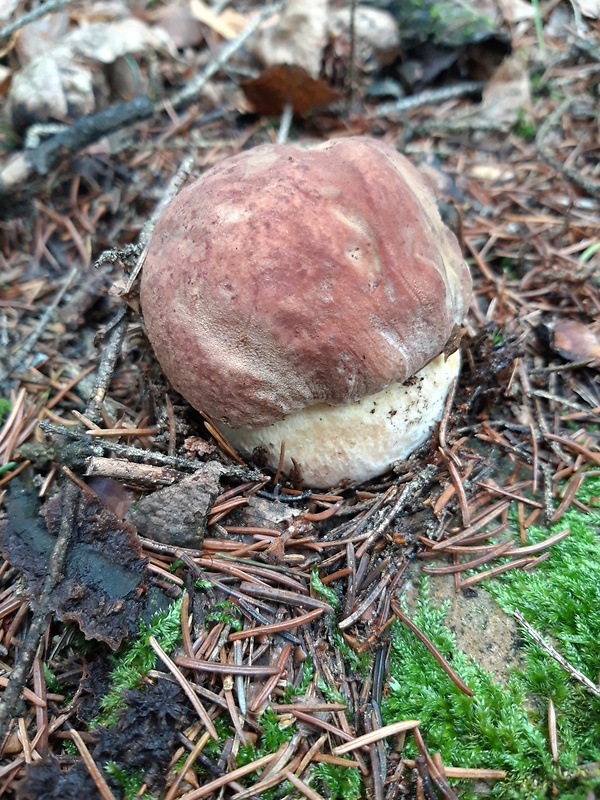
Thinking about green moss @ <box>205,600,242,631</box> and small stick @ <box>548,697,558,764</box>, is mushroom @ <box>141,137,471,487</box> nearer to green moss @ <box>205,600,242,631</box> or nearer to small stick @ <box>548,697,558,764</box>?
green moss @ <box>205,600,242,631</box>

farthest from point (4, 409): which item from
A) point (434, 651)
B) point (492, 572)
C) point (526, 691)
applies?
point (526, 691)

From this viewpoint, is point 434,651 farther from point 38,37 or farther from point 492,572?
point 38,37

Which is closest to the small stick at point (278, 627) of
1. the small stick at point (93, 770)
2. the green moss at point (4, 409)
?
the small stick at point (93, 770)

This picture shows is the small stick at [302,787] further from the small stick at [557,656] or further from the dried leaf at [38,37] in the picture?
the dried leaf at [38,37]

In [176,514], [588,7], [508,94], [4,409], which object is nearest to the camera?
[176,514]

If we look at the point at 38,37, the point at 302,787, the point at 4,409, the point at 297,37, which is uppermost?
the point at 38,37

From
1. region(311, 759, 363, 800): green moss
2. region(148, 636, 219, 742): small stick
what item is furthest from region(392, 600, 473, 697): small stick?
region(148, 636, 219, 742): small stick
